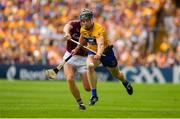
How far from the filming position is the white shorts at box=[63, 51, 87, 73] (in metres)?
18.1

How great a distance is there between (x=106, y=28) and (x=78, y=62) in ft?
54.3

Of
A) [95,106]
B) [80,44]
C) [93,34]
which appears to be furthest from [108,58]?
[95,106]

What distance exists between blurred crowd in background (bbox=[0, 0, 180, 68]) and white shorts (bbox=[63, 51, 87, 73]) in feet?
49.4

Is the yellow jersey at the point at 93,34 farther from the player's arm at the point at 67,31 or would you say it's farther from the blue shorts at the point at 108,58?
the blue shorts at the point at 108,58

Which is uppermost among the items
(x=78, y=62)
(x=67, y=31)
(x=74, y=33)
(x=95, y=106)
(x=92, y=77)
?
(x=67, y=31)

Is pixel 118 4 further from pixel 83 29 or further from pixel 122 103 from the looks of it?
pixel 83 29

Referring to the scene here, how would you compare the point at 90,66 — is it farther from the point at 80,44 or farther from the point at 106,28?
the point at 106,28

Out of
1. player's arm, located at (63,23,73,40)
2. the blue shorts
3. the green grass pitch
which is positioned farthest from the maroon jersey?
the green grass pitch

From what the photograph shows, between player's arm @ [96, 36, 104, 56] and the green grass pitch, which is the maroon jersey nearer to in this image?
player's arm @ [96, 36, 104, 56]

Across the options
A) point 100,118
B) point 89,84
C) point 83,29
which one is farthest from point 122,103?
point 100,118

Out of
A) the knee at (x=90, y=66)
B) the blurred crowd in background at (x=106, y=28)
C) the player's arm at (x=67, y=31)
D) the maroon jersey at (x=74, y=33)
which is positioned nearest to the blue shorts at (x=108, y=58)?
the maroon jersey at (x=74, y=33)

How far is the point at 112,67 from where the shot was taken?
18.7 meters

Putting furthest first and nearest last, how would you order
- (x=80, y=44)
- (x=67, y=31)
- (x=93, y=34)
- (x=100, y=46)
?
(x=80, y=44), (x=67, y=31), (x=93, y=34), (x=100, y=46)

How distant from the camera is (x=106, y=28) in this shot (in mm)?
34688
